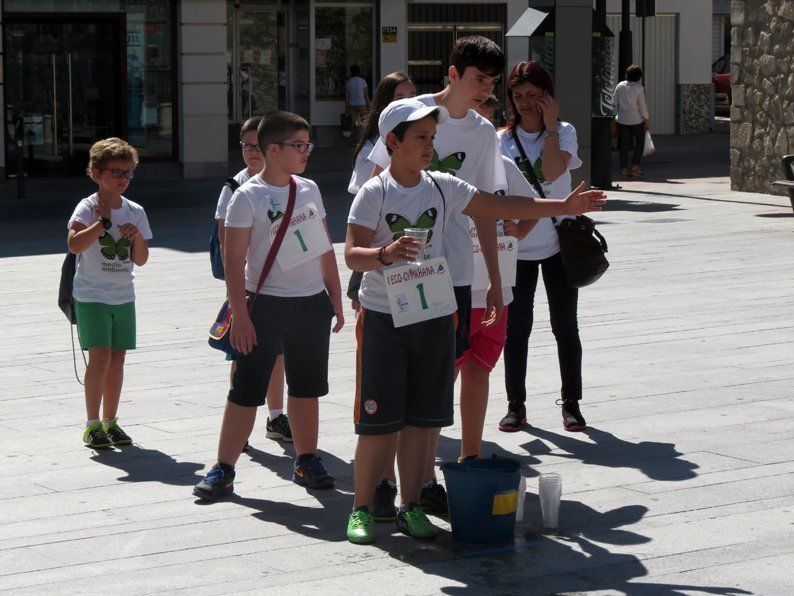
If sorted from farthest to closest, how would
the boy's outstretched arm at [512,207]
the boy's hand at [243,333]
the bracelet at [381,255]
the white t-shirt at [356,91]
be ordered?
the white t-shirt at [356,91] → the boy's hand at [243,333] → the boy's outstretched arm at [512,207] → the bracelet at [381,255]

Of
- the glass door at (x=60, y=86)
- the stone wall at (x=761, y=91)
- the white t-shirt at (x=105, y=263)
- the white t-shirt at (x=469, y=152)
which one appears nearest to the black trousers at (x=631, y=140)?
the stone wall at (x=761, y=91)

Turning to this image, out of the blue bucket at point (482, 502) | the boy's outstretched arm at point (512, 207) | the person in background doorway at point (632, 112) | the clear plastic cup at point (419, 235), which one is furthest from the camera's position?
the person in background doorway at point (632, 112)

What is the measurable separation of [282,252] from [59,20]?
1887 cm

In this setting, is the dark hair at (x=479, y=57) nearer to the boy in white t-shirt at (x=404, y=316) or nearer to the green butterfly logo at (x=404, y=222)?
the boy in white t-shirt at (x=404, y=316)

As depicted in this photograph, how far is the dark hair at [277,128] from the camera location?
20.4ft

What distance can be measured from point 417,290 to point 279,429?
206cm

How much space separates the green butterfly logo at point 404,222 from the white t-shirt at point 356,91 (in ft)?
83.5

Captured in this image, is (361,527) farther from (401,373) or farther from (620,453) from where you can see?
(620,453)

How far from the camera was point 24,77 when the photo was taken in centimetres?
2392

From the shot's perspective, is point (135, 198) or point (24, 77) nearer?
point (135, 198)

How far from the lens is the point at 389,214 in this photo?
557cm

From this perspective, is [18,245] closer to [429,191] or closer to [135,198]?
[135,198]

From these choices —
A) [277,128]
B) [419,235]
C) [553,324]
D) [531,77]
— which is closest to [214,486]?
[277,128]

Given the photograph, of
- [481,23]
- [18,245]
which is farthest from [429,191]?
[481,23]
